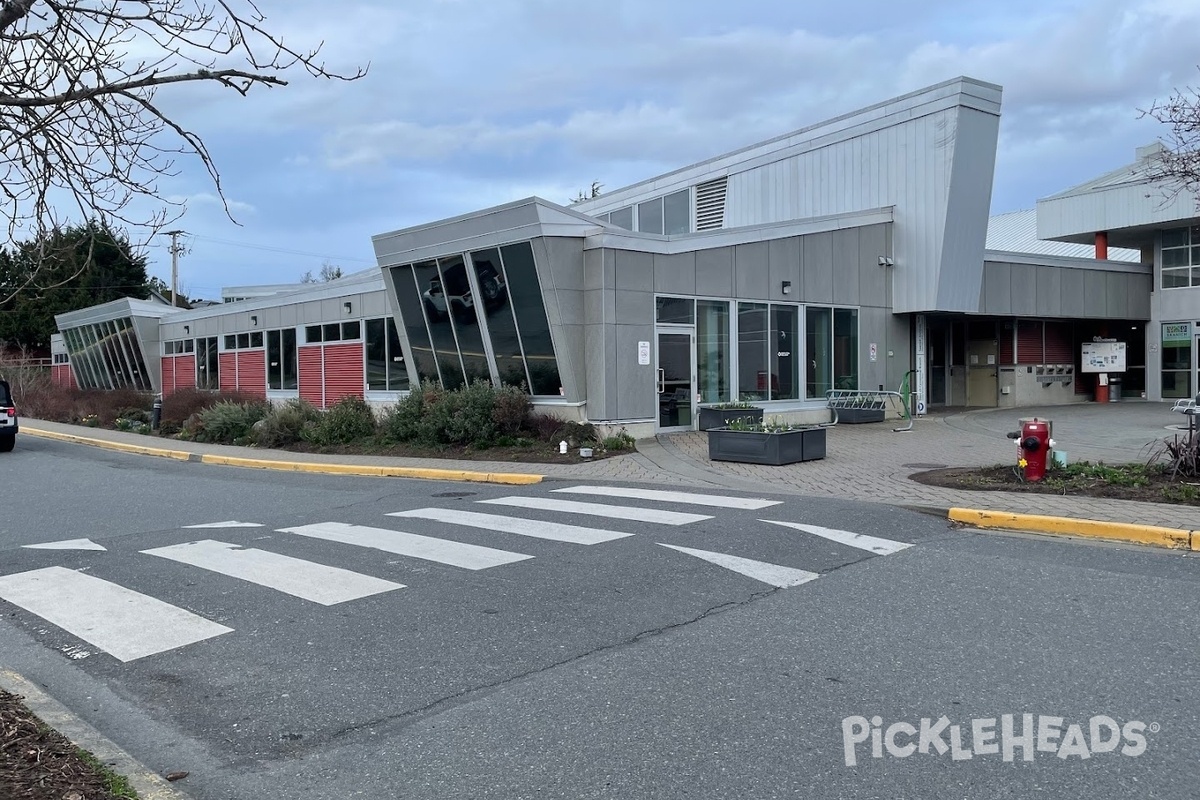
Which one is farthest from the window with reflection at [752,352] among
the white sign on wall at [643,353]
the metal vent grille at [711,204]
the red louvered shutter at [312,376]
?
the red louvered shutter at [312,376]

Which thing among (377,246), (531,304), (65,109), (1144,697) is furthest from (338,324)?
(1144,697)

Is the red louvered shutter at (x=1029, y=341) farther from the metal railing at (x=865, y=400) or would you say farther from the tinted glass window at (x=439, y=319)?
the tinted glass window at (x=439, y=319)

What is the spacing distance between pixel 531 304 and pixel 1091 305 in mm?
18070

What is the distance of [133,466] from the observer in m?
20.1

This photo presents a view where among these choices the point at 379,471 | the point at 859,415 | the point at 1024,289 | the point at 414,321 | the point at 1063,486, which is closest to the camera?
the point at 1063,486

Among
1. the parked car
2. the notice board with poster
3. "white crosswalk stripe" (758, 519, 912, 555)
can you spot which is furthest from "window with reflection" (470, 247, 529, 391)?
the notice board with poster

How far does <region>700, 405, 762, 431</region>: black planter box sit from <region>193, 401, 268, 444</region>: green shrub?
11950 mm

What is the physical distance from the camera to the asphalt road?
421cm

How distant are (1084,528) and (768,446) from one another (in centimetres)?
628

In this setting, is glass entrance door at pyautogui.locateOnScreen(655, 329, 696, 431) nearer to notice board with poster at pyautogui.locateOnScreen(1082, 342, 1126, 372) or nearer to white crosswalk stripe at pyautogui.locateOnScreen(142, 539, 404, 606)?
white crosswalk stripe at pyautogui.locateOnScreen(142, 539, 404, 606)

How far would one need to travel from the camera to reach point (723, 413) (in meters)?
19.4

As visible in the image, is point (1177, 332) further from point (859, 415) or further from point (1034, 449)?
point (1034, 449)

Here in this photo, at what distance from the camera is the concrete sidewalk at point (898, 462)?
10453 mm

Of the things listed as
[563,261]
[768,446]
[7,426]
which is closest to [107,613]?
[768,446]
